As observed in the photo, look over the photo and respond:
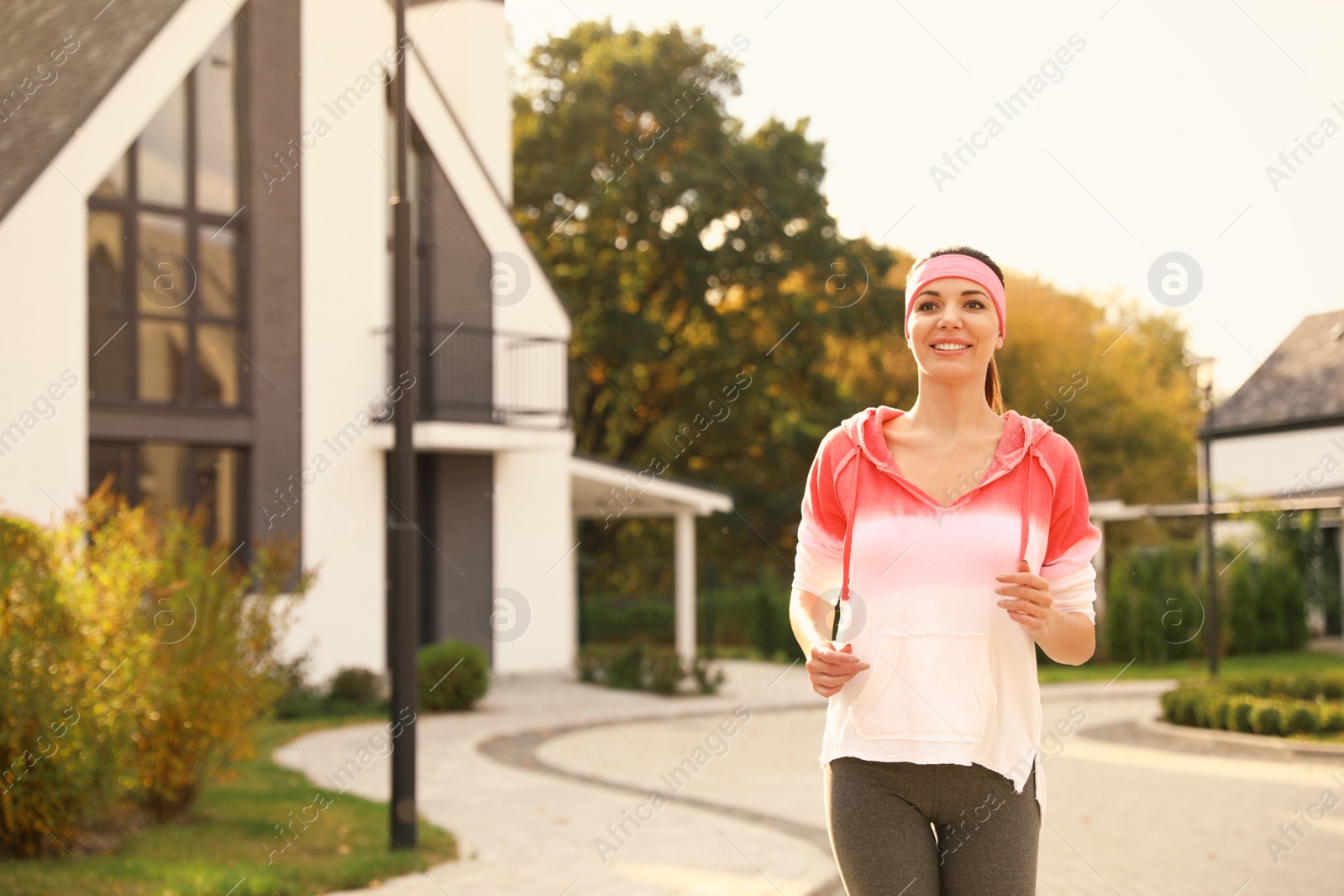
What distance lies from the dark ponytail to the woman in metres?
0.03

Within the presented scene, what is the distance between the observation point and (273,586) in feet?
28.3

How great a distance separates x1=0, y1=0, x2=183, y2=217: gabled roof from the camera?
607 inches

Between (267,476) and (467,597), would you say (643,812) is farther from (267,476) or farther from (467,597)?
(467,597)

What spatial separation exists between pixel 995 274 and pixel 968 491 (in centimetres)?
51

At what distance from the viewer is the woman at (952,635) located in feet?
8.72

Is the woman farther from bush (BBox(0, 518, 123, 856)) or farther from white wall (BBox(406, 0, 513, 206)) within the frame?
white wall (BBox(406, 0, 513, 206))

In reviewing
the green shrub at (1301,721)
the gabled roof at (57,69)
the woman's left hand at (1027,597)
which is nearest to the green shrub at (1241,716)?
the green shrub at (1301,721)

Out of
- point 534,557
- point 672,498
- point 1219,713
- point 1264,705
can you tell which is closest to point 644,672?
point 534,557

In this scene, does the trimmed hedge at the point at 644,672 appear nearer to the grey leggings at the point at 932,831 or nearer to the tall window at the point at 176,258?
the tall window at the point at 176,258

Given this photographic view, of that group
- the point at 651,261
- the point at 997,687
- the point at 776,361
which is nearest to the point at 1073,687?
the point at 776,361

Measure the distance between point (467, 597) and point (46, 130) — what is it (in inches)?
351

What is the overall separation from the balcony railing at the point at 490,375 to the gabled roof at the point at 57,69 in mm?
5137

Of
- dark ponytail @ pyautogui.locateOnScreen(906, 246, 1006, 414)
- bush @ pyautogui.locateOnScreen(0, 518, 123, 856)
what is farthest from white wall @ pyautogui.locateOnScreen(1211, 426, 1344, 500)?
dark ponytail @ pyautogui.locateOnScreen(906, 246, 1006, 414)

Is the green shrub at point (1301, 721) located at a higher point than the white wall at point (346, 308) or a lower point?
lower
